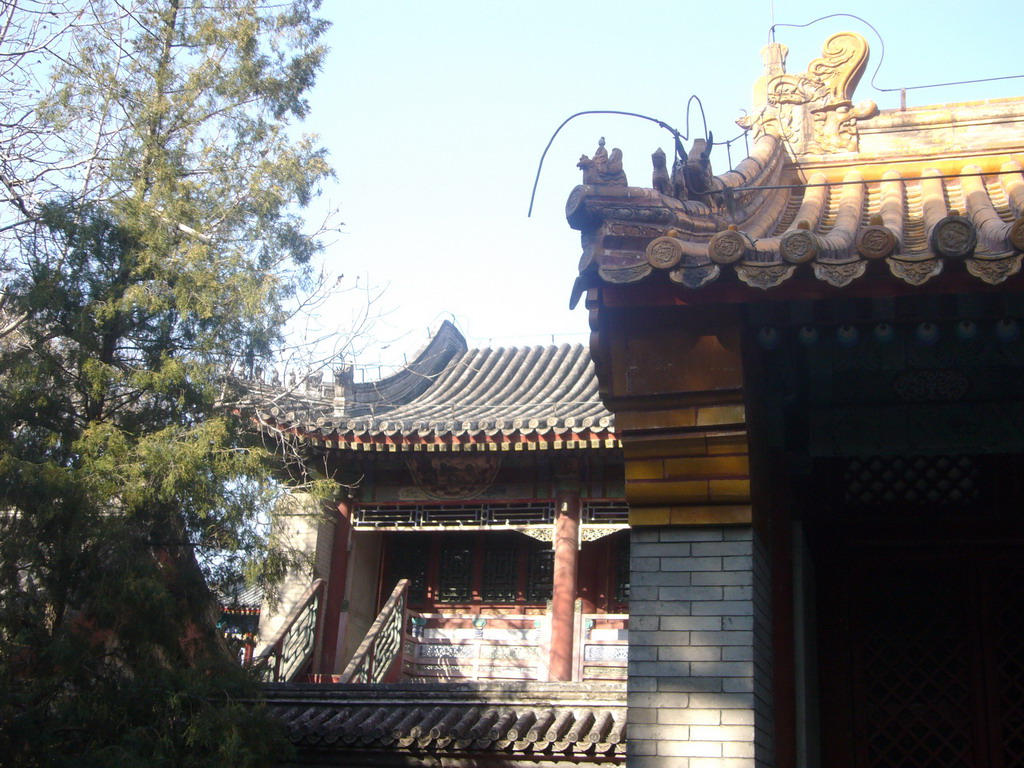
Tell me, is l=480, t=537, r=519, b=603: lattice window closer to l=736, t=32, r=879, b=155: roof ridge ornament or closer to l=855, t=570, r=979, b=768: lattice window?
l=736, t=32, r=879, b=155: roof ridge ornament

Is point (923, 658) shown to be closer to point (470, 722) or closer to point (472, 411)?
point (470, 722)

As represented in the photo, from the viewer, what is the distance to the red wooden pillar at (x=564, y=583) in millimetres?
11102

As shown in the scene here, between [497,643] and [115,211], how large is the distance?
6.20 m

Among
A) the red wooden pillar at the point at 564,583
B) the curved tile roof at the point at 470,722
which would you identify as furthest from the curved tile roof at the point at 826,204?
the red wooden pillar at the point at 564,583

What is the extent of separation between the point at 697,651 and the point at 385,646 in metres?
7.30

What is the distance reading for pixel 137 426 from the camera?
7.25m

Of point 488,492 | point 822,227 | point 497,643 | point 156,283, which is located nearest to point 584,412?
point 488,492

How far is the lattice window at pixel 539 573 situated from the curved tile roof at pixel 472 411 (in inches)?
64.5

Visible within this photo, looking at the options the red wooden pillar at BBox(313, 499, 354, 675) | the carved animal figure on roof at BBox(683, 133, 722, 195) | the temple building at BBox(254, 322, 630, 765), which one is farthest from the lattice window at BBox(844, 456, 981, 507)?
the red wooden pillar at BBox(313, 499, 354, 675)

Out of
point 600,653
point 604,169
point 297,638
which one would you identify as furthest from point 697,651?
point 297,638

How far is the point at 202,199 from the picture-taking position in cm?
859

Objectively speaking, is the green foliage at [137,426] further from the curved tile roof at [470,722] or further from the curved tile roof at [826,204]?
the curved tile roof at [826,204]

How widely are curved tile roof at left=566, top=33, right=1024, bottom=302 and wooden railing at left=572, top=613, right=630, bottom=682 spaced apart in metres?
5.68

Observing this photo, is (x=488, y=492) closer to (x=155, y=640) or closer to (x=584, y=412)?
(x=584, y=412)
